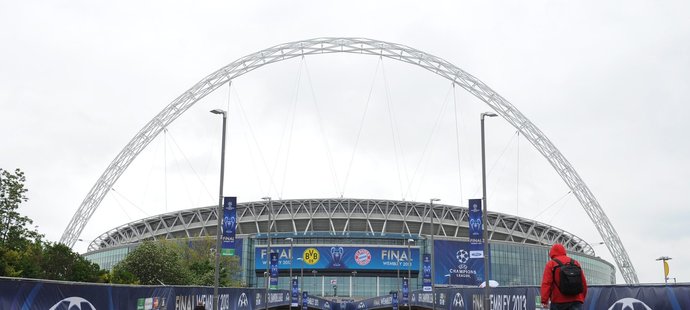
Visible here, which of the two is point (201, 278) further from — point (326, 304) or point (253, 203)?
point (253, 203)

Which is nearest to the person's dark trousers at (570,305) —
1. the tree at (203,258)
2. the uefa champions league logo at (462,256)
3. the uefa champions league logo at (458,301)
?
the uefa champions league logo at (458,301)

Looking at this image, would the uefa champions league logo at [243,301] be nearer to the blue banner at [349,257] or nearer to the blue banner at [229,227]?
the blue banner at [229,227]

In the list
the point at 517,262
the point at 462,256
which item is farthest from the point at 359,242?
the point at 517,262

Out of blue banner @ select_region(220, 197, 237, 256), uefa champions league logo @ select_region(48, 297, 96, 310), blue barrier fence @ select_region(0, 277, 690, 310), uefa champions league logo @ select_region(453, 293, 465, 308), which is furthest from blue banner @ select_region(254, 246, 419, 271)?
uefa champions league logo @ select_region(48, 297, 96, 310)

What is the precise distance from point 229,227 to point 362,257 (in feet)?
290

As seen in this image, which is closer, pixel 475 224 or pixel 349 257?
pixel 475 224

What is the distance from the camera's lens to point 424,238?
132 m

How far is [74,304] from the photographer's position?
18.6 metres

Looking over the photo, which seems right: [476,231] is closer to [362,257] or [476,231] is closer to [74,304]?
[74,304]

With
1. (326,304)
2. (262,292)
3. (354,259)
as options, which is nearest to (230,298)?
(262,292)

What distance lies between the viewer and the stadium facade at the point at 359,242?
5044 inches

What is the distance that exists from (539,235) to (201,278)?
93633 mm

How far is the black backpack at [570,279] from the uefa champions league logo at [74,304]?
12447mm

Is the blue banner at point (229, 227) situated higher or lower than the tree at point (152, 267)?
higher
